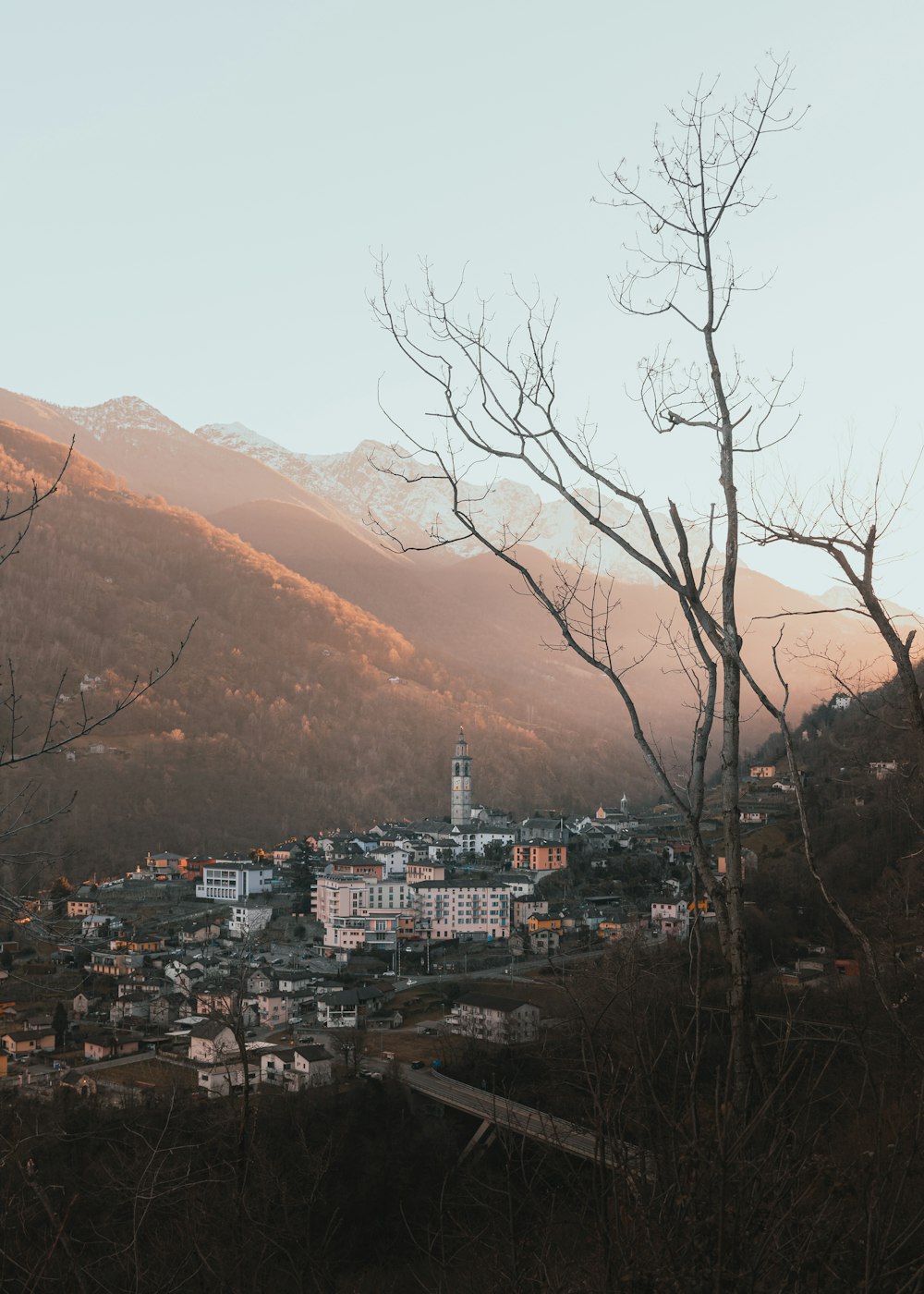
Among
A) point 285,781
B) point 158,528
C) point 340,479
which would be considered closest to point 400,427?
point 285,781

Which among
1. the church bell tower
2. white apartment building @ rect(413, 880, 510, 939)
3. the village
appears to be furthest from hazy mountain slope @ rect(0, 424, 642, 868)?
white apartment building @ rect(413, 880, 510, 939)

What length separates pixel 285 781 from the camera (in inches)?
2276

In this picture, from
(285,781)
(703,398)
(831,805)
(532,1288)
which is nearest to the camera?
(532,1288)

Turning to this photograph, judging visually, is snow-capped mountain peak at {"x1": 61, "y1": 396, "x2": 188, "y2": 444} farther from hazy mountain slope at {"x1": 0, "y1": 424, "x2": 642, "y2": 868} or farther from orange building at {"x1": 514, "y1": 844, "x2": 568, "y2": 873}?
orange building at {"x1": 514, "y1": 844, "x2": 568, "y2": 873}

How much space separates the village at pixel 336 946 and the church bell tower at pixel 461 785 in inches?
72.7

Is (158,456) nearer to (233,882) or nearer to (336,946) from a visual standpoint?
(233,882)

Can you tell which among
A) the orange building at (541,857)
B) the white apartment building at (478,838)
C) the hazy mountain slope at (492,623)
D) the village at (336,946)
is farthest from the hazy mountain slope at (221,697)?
the orange building at (541,857)

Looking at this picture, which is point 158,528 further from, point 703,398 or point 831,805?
point 703,398

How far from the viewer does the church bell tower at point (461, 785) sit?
154ft

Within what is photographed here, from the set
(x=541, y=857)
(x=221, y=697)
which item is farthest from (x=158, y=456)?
(x=541, y=857)

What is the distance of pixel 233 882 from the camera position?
118 feet

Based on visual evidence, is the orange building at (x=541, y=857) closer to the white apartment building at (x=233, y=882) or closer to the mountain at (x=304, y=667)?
the mountain at (x=304, y=667)

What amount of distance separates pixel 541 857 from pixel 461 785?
38.6 feet

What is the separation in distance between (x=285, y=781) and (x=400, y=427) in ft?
185
